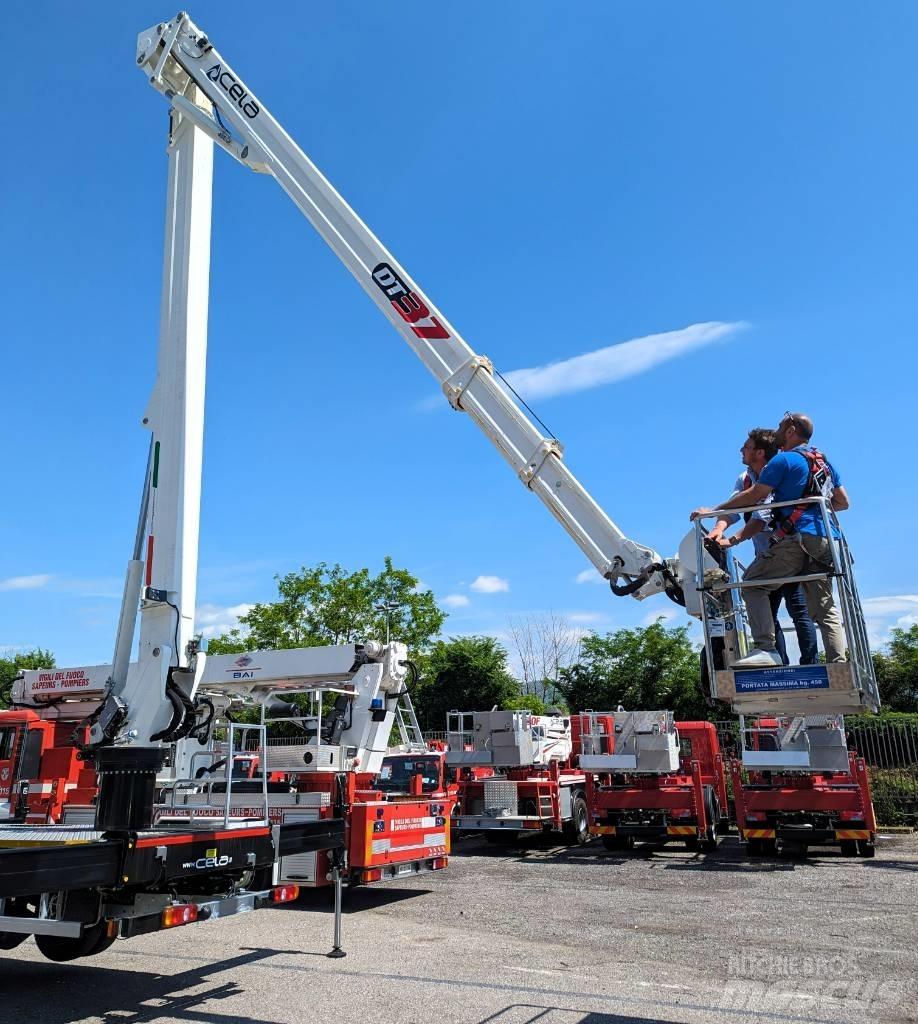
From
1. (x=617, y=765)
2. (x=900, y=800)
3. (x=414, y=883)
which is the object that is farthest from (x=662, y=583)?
(x=900, y=800)

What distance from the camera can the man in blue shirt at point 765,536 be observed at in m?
5.63

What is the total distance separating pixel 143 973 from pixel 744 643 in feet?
18.5

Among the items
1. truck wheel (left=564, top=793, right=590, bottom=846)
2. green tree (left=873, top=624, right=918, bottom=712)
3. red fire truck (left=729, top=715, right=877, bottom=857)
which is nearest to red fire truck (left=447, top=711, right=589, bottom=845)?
truck wheel (left=564, top=793, right=590, bottom=846)

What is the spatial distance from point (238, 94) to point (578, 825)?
13999 millimetres

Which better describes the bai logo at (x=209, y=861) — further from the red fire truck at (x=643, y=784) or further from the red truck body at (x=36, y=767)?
the red fire truck at (x=643, y=784)

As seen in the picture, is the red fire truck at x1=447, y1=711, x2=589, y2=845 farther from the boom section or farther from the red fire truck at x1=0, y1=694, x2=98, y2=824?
the boom section

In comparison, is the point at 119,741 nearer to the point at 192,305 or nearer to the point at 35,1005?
the point at 35,1005

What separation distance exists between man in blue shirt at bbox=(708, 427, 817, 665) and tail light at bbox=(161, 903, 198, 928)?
4410 mm

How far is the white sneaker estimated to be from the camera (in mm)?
5465

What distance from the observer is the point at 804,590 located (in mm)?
5668

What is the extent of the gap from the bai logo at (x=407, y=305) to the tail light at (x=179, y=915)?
5503 millimetres

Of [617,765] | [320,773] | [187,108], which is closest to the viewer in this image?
[187,108]

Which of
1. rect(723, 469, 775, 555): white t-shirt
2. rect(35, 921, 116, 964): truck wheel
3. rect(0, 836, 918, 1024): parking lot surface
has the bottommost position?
rect(0, 836, 918, 1024): parking lot surface

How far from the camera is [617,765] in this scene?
15219 mm
